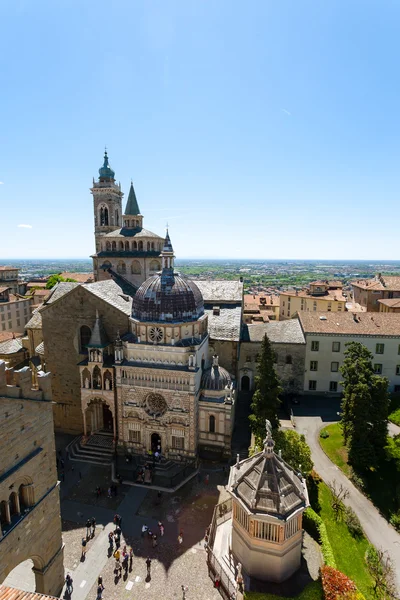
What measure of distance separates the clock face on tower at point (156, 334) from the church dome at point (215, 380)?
5.67m

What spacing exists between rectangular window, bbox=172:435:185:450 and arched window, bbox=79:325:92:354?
41.8ft

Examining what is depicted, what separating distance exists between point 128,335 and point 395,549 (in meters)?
26.5

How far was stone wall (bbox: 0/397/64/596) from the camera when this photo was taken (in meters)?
15.9

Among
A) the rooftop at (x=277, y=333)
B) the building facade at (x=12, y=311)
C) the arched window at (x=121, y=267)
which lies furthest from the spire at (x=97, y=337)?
the building facade at (x=12, y=311)

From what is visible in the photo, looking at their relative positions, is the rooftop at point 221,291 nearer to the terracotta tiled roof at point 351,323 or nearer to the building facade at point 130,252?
the building facade at point 130,252

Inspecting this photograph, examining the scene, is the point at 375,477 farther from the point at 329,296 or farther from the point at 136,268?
the point at 329,296

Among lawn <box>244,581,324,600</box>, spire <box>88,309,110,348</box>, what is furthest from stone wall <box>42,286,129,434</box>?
lawn <box>244,581,324,600</box>

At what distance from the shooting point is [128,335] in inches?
1358

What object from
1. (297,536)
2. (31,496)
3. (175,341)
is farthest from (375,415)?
(31,496)

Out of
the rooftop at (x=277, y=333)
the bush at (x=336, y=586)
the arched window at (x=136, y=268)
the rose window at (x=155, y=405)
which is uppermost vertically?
the arched window at (x=136, y=268)

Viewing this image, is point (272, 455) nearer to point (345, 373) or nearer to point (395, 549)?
point (395, 549)

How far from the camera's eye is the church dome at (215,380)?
3300 cm

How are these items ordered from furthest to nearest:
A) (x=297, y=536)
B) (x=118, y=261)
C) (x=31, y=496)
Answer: (x=118, y=261) < (x=297, y=536) < (x=31, y=496)

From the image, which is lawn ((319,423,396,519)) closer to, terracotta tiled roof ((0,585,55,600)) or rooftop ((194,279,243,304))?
rooftop ((194,279,243,304))
